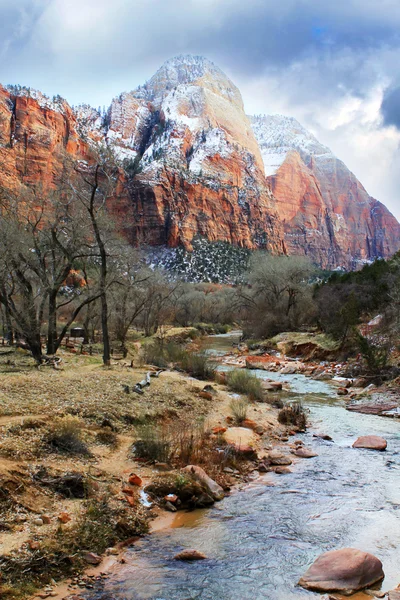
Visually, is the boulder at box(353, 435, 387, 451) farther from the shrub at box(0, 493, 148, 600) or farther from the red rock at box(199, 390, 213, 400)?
the shrub at box(0, 493, 148, 600)

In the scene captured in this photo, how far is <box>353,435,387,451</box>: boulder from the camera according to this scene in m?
9.58

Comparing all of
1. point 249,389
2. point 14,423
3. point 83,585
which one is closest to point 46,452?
point 14,423

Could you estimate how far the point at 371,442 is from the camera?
980 centimetres

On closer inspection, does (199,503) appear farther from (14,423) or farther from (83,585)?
(14,423)

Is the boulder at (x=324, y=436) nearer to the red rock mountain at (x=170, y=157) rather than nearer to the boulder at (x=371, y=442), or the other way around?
the boulder at (x=371, y=442)

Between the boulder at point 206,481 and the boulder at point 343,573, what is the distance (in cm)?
218

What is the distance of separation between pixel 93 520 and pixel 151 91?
212 meters

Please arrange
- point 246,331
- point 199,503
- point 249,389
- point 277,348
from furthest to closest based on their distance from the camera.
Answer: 1. point 246,331
2. point 277,348
3. point 249,389
4. point 199,503

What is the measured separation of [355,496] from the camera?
22.6ft

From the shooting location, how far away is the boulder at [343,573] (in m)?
4.26

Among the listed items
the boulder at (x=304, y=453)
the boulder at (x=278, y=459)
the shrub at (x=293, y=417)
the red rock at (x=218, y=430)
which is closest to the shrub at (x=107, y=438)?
the red rock at (x=218, y=430)

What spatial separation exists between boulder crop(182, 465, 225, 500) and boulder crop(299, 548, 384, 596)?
85.8 inches

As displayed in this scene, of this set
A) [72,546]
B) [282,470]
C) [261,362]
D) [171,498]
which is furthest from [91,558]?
[261,362]

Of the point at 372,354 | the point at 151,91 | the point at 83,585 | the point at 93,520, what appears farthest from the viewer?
the point at 151,91
